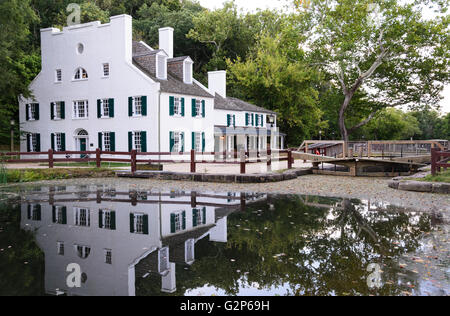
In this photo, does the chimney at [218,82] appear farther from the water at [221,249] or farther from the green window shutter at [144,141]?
the water at [221,249]

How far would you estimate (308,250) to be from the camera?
20.4 feet

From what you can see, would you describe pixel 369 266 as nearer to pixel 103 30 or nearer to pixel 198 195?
pixel 198 195

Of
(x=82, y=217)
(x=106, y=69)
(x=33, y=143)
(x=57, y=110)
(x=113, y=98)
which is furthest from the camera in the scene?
(x=33, y=143)

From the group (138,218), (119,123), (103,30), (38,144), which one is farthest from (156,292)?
(38,144)

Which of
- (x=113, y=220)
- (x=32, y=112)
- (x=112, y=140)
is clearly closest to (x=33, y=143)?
(x=32, y=112)

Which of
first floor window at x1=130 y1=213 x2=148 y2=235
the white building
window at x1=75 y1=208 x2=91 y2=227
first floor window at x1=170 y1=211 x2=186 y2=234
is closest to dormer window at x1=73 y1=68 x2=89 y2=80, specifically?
the white building

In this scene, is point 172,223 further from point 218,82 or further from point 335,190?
point 218,82

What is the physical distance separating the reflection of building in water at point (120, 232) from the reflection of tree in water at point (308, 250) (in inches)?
14.5

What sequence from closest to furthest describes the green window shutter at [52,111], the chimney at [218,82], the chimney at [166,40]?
the green window shutter at [52,111] → the chimney at [166,40] → the chimney at [218,82]

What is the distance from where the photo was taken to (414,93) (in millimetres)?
32344

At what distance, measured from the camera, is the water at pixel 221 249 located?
4723mm

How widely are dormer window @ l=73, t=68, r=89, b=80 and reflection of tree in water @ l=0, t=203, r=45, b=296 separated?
22834 millimetres

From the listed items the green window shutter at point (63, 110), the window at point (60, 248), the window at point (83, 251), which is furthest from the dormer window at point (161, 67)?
the window at point (83, 251)

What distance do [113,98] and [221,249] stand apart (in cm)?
2340
